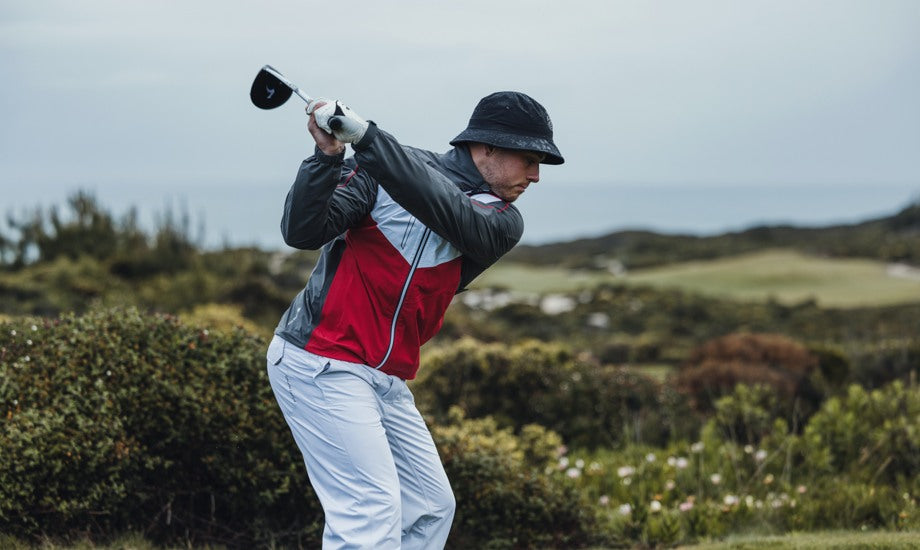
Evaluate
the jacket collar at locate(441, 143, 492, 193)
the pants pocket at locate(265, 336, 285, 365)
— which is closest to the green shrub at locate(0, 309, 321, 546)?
the pants pocket at locate(265, 336, 285, 365)

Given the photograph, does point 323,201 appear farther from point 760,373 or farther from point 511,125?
point 760,373

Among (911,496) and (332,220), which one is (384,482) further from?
(911,496)

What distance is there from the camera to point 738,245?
184 ft

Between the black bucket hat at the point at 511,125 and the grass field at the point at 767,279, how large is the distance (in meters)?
28.8

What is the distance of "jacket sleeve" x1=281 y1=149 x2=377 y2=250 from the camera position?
4055 millimetres

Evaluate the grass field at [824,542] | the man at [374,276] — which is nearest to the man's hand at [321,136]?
the man at [374,276]

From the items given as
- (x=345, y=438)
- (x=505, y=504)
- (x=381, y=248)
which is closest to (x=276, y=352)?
(x=345, y=438)

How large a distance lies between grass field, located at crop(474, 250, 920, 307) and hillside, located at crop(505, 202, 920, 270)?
1.42 metres

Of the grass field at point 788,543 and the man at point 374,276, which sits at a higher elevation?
the man at point 374,276

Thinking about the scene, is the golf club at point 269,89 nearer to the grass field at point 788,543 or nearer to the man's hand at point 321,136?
the man's hand at point 321,136

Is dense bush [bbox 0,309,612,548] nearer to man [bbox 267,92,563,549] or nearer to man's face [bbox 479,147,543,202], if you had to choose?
man [bbox 267,92,563,549]

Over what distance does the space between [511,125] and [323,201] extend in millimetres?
952

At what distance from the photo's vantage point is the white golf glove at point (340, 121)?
387 centimetres

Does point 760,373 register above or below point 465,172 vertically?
below
